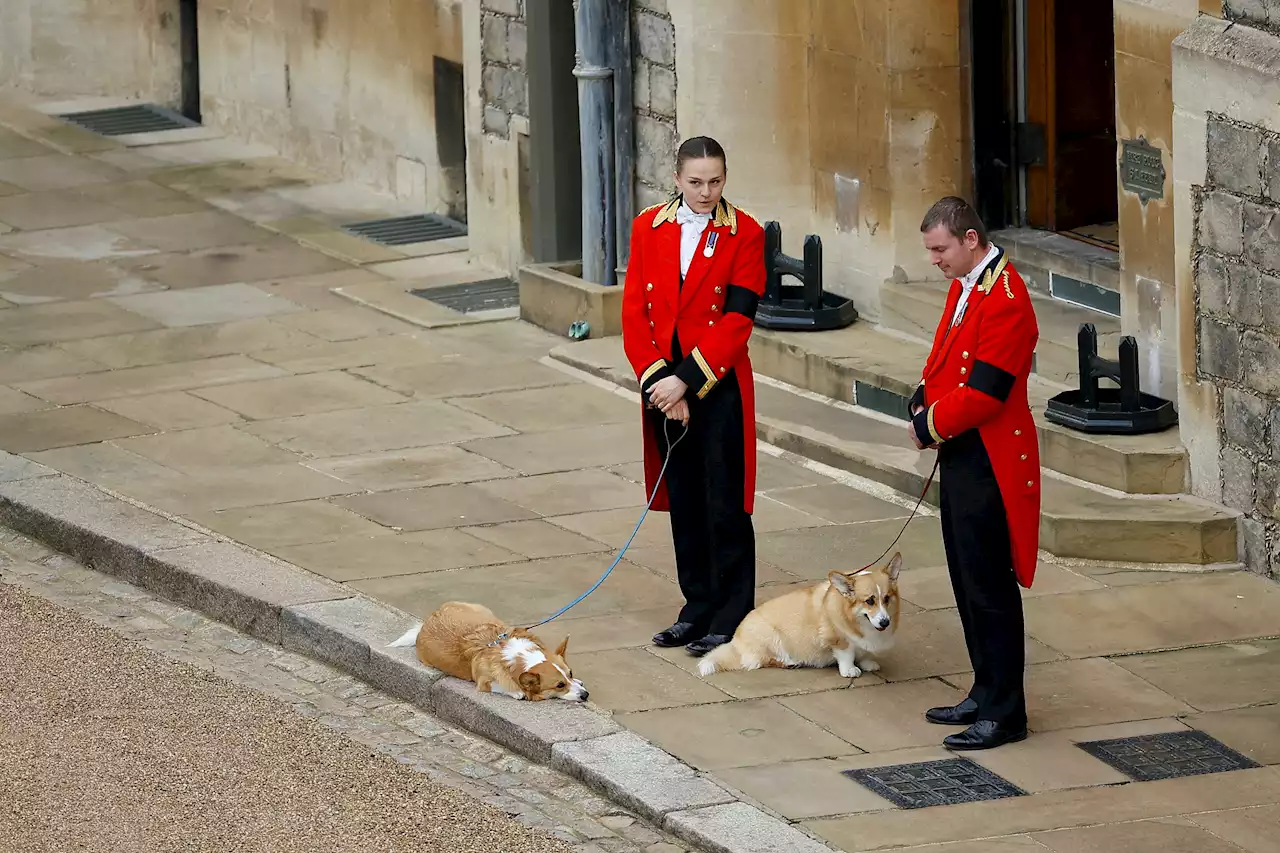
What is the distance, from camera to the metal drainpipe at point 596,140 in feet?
45.2

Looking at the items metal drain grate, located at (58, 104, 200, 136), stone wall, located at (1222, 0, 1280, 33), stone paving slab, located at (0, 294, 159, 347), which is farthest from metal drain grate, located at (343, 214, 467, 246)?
stone wall, located at (1222, 0, 1280, 33)

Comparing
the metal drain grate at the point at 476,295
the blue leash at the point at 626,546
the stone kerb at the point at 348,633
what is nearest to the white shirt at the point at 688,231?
the blue leash at the point at 626,546

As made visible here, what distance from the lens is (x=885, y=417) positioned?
39.0 feet

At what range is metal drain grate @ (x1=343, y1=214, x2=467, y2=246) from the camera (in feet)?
54.0

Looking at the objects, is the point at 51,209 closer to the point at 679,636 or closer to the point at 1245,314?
the point at 679,636

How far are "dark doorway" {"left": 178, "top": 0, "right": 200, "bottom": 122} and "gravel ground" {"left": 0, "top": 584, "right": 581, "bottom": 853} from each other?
37.4ft

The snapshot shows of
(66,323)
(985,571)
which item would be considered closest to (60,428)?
(66,323)

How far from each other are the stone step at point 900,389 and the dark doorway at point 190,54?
8688 mm

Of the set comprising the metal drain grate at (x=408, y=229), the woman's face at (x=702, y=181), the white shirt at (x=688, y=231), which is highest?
the woman's face at (x=702, y=181)

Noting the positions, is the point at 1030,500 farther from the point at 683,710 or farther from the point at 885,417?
the point at 885,417

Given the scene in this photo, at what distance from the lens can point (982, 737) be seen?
8.14 m

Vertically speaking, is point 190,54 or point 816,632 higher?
point 190,54

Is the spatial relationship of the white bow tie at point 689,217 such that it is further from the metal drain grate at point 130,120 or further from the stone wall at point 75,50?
the stone wall at point 75,50

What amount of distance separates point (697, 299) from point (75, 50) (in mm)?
13404
